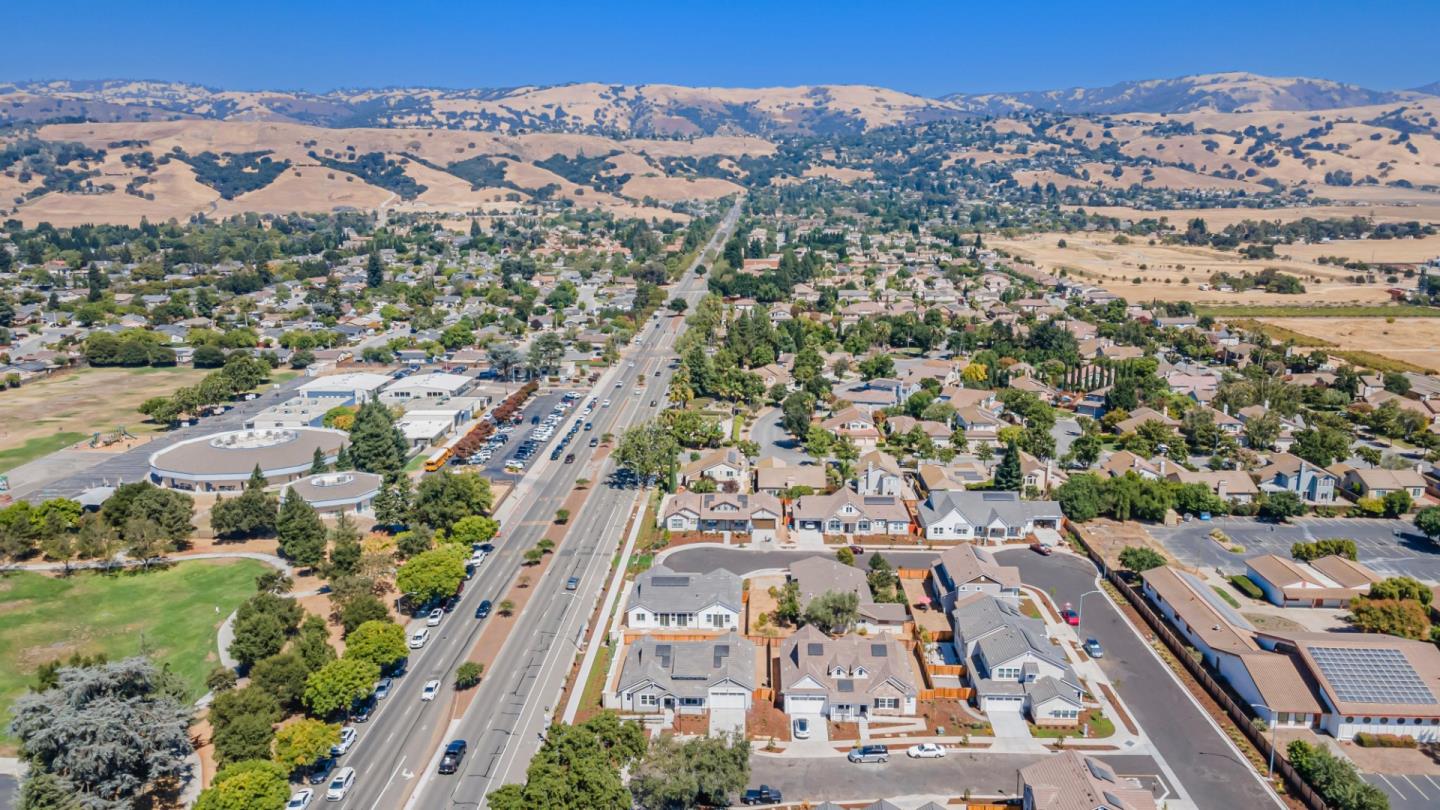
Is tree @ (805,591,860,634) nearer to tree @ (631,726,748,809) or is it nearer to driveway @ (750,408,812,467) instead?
tree @ (631,726,748,809)

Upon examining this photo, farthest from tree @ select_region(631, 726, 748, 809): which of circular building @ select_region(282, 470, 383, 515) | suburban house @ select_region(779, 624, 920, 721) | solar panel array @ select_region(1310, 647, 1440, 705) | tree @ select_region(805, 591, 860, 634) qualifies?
circular building @ select_region(282, 470, 383, 515)

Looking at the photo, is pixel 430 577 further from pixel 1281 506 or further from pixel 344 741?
pixel 1281 506

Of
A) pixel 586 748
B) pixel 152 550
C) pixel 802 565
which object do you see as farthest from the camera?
pixel 152 550

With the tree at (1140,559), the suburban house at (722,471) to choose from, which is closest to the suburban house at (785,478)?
the suburban house at (722,471)

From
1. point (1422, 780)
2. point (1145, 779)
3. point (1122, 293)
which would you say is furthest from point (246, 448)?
point (1122, 293)

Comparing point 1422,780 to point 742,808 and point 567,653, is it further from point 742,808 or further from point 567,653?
point 567,653

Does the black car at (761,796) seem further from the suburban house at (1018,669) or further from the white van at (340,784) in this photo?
the white van at (340,784)
